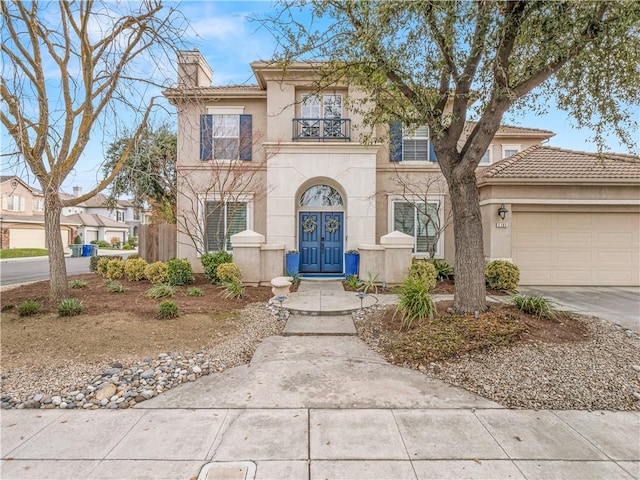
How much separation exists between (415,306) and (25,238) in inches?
1559

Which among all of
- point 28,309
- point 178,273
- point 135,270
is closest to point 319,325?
point 178,273

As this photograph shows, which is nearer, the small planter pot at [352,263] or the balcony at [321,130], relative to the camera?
the small planter pot at [352,263]

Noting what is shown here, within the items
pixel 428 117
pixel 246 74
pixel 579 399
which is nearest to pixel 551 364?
pixel 579 399

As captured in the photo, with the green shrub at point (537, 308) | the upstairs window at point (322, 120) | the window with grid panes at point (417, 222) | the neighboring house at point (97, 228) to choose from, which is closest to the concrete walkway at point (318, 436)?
the green shrub at point (537, 308)

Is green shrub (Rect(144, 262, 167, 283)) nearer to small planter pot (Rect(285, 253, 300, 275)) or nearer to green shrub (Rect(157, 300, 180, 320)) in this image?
small planter pot (Rect(285, 253, 300, 275))

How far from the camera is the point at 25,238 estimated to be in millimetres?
32719

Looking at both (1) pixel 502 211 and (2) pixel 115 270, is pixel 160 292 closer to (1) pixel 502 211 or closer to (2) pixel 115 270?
(2) pixel 115 270

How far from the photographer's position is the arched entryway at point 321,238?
12.9 meters

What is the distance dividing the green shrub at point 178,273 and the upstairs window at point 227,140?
4.33 meters

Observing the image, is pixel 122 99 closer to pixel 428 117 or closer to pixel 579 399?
pixel 428 117

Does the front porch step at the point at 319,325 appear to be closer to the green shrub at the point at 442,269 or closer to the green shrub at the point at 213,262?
the green shrub at the point at 213,262

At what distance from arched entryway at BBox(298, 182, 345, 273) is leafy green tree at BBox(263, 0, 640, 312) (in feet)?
18.8

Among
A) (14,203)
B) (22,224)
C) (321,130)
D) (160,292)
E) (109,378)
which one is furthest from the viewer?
(14,203)

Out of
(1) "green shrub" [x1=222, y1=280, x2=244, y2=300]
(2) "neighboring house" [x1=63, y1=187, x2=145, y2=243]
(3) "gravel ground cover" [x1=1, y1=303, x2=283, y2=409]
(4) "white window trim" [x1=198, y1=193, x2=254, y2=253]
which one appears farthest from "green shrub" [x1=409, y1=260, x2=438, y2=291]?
(2) "neighboring house" [x1=63, y1=187, x2=145, y2=243]
